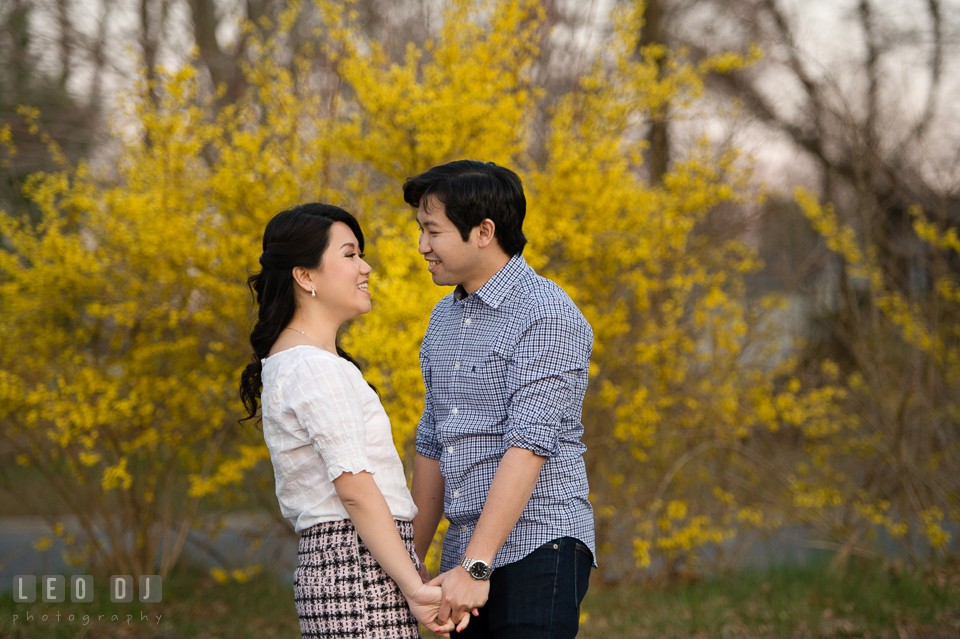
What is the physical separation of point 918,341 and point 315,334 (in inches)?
169

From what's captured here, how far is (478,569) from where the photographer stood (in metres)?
1.48

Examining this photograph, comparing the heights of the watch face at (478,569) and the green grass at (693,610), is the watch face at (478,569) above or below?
above

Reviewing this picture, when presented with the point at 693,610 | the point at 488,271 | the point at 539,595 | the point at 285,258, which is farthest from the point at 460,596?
the point at 693,610

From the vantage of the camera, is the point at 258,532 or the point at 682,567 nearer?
the point at 258,532

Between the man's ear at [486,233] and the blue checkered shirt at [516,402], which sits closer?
the blue checkered shirt at [516,402]

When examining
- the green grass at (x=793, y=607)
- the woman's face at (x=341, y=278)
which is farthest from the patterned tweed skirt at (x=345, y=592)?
the green grass at (x=793, y=607)

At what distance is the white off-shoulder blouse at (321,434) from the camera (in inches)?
57.6

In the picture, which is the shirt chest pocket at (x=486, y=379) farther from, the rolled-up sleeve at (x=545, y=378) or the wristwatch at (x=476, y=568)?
the wristwatch at (x=476, y=568)

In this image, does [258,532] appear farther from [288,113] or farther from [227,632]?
[288,113]

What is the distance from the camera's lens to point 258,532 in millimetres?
5012

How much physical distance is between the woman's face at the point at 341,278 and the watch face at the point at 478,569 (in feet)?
1.93

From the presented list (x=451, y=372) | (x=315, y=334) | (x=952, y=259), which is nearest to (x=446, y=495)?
(x=451, y=372)

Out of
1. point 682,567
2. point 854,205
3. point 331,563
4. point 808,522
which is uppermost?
point 854,205

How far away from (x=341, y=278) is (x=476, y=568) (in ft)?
2.21
